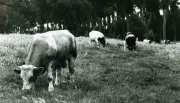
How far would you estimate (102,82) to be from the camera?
16.1 m

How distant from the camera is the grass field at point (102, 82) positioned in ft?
40.8

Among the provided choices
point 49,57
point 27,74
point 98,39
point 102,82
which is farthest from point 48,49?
point 98,39

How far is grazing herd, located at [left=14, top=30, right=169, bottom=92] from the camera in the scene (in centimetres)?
1279

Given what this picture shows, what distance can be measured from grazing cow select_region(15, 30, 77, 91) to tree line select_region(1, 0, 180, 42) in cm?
3988

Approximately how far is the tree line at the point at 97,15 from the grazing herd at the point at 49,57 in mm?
39425

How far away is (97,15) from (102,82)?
2048 inches

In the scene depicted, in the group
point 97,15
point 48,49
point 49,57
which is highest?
point 97,15

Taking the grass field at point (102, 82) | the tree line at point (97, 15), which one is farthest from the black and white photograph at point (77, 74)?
the tree line at point (97, 15)

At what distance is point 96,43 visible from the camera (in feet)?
101

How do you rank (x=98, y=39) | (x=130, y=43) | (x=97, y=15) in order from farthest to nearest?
(x=97, y=15) → (x=98, y=39) → (x=130, y=43)

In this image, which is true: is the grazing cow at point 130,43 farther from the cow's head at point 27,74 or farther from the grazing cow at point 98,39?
the cow's head at point 27,74

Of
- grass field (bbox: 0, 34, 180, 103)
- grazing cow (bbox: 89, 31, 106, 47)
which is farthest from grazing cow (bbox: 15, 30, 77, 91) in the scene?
grazing cow (bbox: 89, 31, 106, 47)

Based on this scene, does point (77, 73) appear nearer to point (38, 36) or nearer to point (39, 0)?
point (38, 36)

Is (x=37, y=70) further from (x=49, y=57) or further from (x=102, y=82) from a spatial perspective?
(x=102, y=82)
